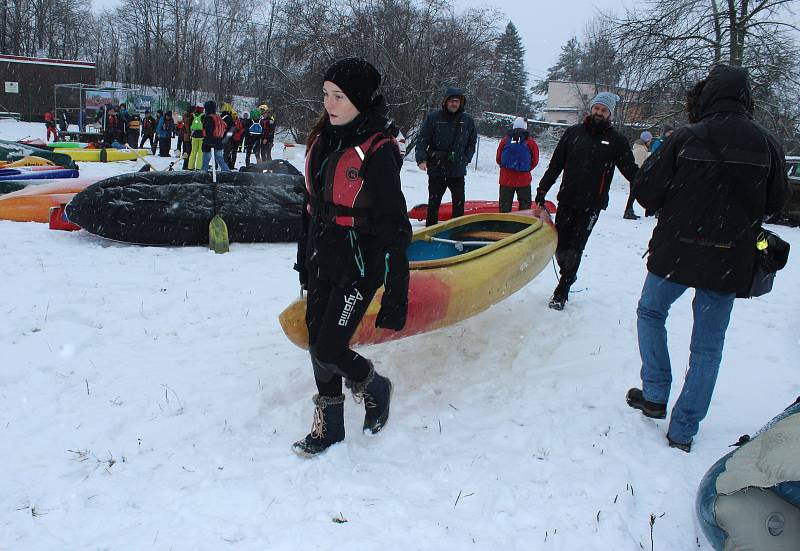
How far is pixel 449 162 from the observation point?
6.23 m

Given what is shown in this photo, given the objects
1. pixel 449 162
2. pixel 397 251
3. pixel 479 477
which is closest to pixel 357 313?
pixel 397 251

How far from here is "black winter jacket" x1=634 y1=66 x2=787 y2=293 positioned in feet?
8.10

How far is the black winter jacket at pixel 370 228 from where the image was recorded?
2.39 m

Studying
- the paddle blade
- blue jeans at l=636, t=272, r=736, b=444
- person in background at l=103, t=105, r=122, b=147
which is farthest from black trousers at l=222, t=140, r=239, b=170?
blue jeans at l=636, t=272, r=736, b=444

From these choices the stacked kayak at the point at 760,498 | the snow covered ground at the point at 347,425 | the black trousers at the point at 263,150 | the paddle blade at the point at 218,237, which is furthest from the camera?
the black trousers at the point at 263,150

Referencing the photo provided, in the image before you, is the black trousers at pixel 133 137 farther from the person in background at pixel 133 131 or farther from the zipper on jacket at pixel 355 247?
the zipper on jacket at pixel 355 247

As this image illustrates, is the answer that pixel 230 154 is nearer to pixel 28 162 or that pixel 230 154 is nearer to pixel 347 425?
pixel 28 162

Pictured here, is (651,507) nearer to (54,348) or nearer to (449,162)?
(54,348)

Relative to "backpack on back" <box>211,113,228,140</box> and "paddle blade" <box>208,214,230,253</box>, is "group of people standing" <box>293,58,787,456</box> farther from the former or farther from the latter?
"backpack on back" <box>211,113,228,140</box>

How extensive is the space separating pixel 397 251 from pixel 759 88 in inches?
711

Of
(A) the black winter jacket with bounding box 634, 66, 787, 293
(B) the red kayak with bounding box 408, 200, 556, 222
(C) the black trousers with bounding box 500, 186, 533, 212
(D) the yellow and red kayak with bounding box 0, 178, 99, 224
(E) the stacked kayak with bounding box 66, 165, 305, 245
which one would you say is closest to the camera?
(A) the black winter jacket with bounding box 634, 66, 787, 293

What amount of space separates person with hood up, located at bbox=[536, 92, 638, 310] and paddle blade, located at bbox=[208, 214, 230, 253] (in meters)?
3.68

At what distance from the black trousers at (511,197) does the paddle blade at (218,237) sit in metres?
3.66

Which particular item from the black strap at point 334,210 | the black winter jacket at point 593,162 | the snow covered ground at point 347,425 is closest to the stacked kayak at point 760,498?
the snow covered ground at point 347,425
